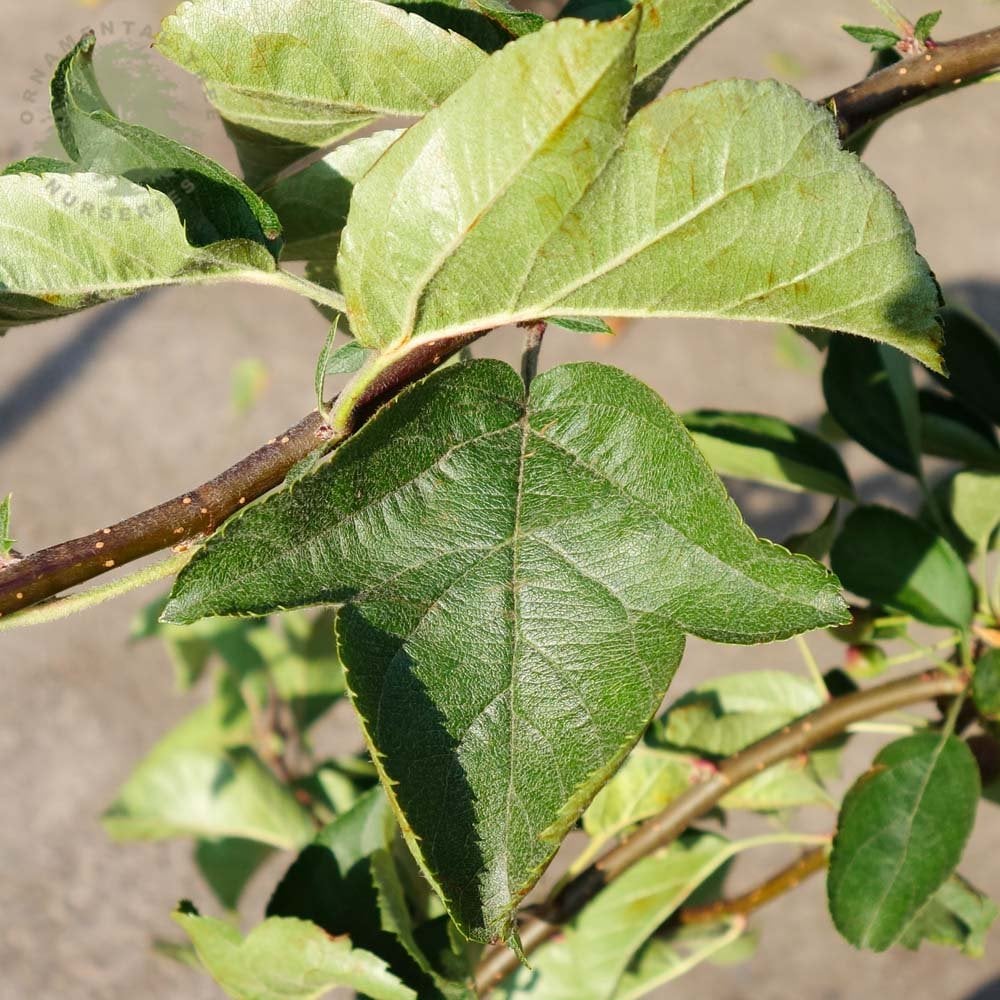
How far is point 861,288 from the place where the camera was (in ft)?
1.34

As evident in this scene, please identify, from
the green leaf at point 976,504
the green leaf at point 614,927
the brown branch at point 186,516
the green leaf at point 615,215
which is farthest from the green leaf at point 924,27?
the green leaf at point 614,927

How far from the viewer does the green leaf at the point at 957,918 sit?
0.80 meters

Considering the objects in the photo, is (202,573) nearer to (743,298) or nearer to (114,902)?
(743,298)

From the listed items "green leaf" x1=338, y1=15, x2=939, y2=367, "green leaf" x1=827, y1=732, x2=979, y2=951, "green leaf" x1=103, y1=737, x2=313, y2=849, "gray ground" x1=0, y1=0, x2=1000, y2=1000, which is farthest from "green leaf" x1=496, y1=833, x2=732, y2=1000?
"gray ground" x1=0, y1=0, x2=1000, y2=1000

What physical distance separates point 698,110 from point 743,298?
3.0 inches

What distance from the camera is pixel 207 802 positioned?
1.03 metres

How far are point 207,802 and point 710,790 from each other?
1.81 ft

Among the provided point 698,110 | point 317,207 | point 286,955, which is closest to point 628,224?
point 698,110

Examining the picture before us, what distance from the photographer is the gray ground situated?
6.84 ft

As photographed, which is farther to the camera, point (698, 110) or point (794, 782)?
point (794, 782)

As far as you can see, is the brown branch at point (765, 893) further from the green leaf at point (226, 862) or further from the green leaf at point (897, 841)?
the green leaf at point (226, 862)

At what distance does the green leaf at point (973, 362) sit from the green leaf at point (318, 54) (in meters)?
0.51

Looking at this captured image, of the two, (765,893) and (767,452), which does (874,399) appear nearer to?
(767,452)

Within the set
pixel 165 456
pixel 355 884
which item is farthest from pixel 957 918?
pixel 165 456
